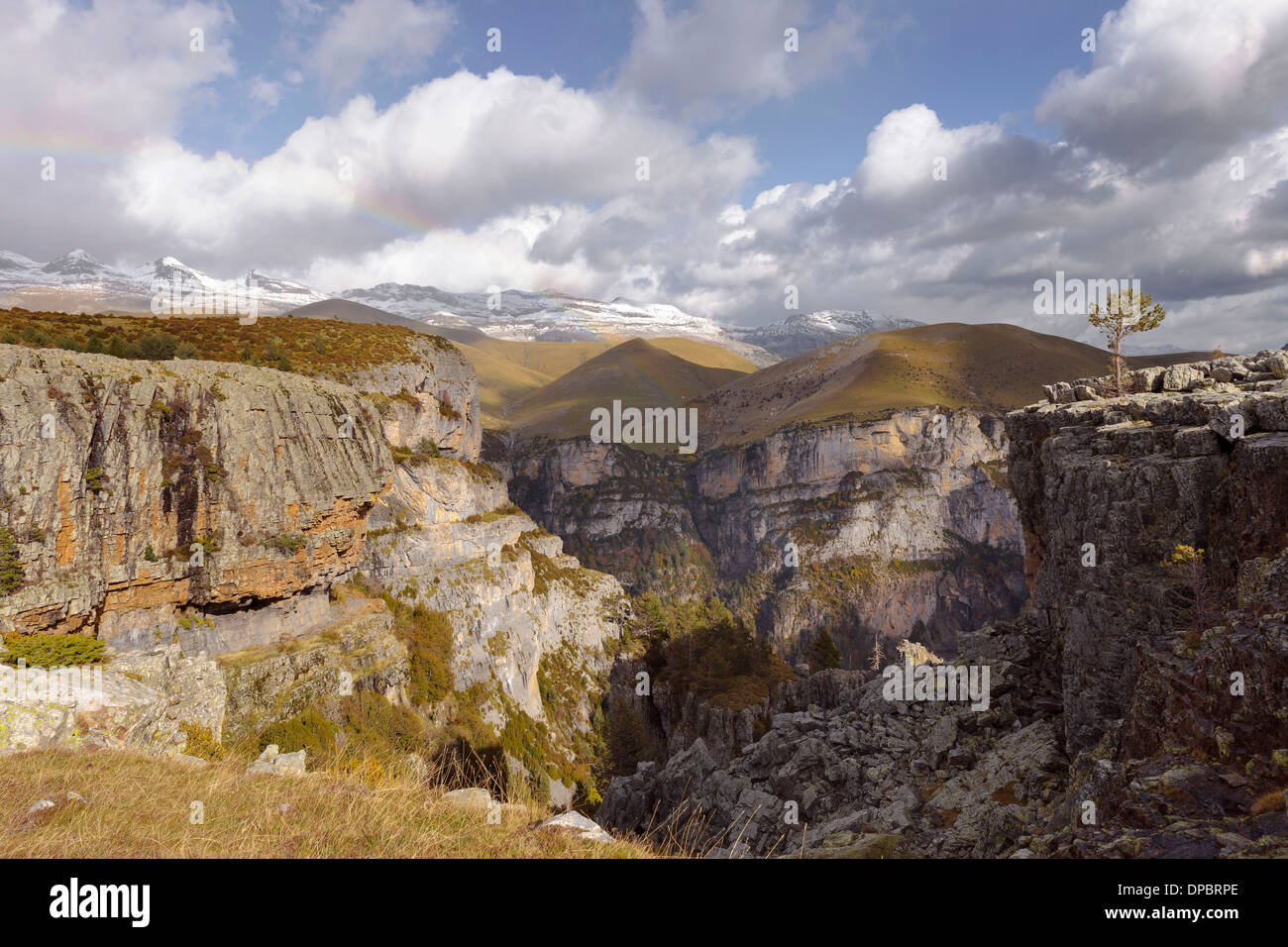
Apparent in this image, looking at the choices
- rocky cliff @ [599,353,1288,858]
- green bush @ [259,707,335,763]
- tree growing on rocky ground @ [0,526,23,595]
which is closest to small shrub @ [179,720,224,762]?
rocky cliff @ [599,353,1288,858]

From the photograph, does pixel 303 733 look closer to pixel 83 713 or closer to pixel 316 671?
pixel 316 671

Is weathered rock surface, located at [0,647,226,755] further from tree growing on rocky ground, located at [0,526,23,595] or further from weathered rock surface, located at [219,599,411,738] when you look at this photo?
weathered rock surface, located at [219,599,411,738]

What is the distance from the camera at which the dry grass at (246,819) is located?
694cm

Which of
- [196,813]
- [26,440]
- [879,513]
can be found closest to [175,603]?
[26,440]

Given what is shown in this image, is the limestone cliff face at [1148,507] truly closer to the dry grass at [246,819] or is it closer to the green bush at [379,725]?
the dry grass at [246,819]

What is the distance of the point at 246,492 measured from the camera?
34.0 metres

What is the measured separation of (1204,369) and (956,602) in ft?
564

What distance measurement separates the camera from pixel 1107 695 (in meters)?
17.7

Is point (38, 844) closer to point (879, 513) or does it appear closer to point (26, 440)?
point (26, 440)

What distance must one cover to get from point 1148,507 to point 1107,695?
5.77 m

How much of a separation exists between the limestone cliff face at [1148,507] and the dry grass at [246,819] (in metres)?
15.5

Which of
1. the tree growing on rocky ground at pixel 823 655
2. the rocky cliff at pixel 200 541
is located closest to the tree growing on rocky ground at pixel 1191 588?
the rocky cliff at pixel 200 541

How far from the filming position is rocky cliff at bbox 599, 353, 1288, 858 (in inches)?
401

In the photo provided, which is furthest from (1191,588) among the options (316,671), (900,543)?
(900,543)
